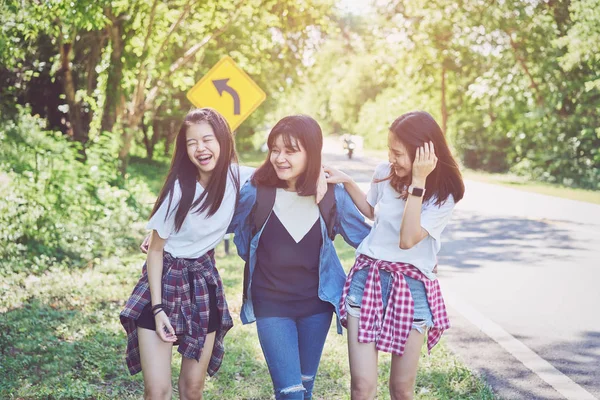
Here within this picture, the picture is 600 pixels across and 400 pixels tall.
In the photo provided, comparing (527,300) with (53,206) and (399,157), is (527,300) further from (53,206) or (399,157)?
(53,206)

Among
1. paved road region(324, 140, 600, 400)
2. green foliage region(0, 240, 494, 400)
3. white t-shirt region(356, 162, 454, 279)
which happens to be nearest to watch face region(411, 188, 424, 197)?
white t-shirt region(356, 162, 454, 279)

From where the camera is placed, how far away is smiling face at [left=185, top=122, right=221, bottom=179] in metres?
3.37

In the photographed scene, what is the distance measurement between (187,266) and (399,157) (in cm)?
117

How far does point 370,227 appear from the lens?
363 centimetres

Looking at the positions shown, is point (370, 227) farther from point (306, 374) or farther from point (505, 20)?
point (505, 20)

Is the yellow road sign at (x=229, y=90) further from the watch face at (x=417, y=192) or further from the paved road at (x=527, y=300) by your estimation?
the watch face at (x=417, y=192)

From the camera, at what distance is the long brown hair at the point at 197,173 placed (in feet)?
11.0

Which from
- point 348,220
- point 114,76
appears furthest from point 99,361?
point 114,76

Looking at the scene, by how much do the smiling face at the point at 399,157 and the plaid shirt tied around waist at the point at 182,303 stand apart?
1.05 meters

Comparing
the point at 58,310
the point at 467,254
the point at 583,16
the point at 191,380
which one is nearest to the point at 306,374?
the point at 191,380

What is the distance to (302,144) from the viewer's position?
335cm

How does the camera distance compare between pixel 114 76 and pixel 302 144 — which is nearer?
pixel 302 144

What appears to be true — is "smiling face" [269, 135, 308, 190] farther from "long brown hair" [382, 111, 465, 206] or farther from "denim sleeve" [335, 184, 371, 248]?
"long brown hair" [382, 111, 465, 206]

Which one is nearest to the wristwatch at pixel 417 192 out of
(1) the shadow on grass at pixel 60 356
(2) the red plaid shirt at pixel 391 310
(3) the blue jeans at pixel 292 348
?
(2) the red plaid shirt at pixel 391 310
